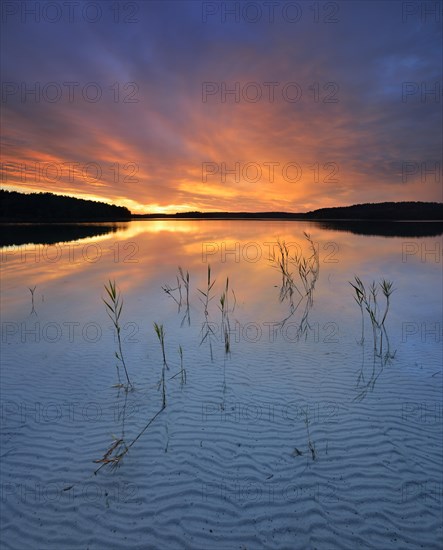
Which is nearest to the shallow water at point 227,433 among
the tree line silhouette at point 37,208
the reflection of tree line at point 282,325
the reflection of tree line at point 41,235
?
the reflection of tree line at point 282,325

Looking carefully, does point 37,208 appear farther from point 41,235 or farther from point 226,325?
point 226,325

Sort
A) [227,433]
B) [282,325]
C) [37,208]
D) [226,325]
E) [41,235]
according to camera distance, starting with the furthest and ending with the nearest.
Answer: [37,208], [41,235], [282,325], [226,325], [227,433]

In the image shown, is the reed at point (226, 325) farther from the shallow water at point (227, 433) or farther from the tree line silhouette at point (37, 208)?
the tree line silhouette at point (37, 208)

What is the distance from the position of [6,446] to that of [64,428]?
0.57m

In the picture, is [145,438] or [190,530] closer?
[190,530]

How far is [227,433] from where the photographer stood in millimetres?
3564

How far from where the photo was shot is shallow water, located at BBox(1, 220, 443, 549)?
8.41 ft

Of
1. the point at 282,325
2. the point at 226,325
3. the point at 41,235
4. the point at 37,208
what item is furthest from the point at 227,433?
the point at 37,208

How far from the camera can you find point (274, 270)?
13.1m

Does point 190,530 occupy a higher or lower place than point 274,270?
lower

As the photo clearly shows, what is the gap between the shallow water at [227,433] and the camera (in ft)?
8.41

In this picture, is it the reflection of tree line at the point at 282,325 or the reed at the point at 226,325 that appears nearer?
the reflection of tree line at the point at 282,325

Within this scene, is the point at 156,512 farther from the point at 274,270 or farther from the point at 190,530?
the point at 274,270

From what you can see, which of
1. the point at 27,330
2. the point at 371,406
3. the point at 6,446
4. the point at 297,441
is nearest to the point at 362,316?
the point at 371,406
